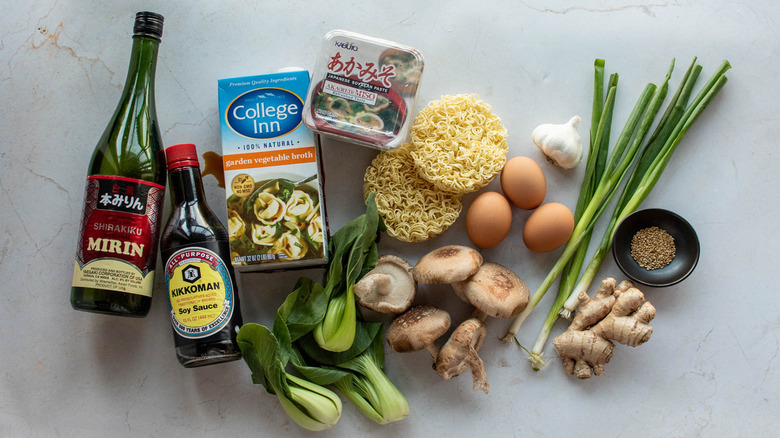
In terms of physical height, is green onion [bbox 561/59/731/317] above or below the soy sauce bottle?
above

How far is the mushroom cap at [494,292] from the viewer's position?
1356mm

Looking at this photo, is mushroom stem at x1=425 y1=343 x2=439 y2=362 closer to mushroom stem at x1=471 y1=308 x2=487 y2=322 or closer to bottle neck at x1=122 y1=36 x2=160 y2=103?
mushroom stem at x1=471 y1=308 x2=487 y2=322

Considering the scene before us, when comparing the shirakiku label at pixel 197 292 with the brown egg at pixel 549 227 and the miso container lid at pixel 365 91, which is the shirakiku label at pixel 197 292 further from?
the brown egg at pixel 549 227

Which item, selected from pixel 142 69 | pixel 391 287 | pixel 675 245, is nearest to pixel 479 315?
pixel 391 287

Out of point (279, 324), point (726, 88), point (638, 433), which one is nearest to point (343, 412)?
point (279, 324)

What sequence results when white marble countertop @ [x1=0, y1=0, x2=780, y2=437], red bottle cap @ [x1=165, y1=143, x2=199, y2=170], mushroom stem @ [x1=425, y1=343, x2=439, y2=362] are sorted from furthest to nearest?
white marble countertop @ [x1=0, y1=0, x2=780, y2=437] → mushroom stem @ [x1=425, y1=343, x2=439, y2=362] → red bottle cap @ [x1=165, y1=143, x2=199, y2=170]

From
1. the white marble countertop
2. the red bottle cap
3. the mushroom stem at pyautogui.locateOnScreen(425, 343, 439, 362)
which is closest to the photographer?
the red bottle cap

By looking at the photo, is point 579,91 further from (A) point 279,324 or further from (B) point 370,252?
(A) point 279,324

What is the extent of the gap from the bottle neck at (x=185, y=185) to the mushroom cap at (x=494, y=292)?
2.38 feet

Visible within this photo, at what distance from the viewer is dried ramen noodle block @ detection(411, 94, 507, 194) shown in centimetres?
135

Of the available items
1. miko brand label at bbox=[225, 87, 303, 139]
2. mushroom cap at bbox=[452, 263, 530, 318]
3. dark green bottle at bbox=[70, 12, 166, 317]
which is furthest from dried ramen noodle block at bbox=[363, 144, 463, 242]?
dark green bottle at bbox=[70, 12, 166, 317]

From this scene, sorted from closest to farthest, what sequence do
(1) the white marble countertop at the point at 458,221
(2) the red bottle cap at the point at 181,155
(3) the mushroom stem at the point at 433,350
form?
(2) the red bottle cap at the point at 181,155, (3) the mushroom stem at the point at 433,350, (1) the white marble countertop at the point at 458,221

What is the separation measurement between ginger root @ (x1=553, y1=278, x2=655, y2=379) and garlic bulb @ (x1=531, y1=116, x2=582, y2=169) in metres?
0.35

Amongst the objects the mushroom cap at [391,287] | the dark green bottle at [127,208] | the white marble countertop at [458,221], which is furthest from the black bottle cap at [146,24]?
the mushroom cap at [391,287]
